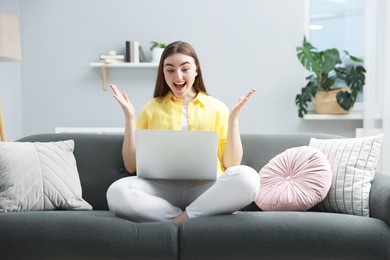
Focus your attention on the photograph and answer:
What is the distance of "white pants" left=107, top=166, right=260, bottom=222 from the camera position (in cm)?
242

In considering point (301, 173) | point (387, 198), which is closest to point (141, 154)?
point (301, 173)

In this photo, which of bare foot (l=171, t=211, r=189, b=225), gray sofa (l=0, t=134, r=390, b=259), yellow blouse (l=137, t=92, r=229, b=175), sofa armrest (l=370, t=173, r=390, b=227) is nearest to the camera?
gray sofa (l=0, t=134, r=390, b=259)

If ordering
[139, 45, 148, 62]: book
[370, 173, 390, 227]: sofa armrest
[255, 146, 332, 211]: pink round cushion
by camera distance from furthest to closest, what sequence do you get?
[139, 45, 148, 62]: book
[255, 146, 332, 211]: pink round cushion
[370, 173, 390, 227]: sofa armrest

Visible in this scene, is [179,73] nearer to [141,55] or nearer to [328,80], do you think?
[141,55]

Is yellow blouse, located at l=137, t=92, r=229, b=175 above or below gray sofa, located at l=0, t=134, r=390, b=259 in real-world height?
above

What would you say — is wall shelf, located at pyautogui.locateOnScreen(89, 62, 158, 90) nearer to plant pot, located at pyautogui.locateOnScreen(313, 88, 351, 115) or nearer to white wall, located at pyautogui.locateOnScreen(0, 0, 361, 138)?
white wall, located at pyautogui.locateOnScreen(0, 0, 361, 138)

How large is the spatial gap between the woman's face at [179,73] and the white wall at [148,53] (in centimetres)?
232

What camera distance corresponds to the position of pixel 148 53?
5.20 meters

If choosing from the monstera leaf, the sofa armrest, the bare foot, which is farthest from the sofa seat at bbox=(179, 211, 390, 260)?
the monstera leaf

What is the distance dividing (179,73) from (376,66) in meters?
2.62

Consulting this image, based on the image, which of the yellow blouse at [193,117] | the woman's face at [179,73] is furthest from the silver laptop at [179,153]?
the woman's face at [179,73]

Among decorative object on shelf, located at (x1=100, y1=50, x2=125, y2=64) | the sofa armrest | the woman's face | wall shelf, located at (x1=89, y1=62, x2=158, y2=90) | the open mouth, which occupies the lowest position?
the sofa armrest

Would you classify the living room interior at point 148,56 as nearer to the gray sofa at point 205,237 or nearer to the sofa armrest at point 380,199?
the sofa armrest at point 380,199

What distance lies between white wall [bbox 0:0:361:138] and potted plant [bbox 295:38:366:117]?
15 cm
